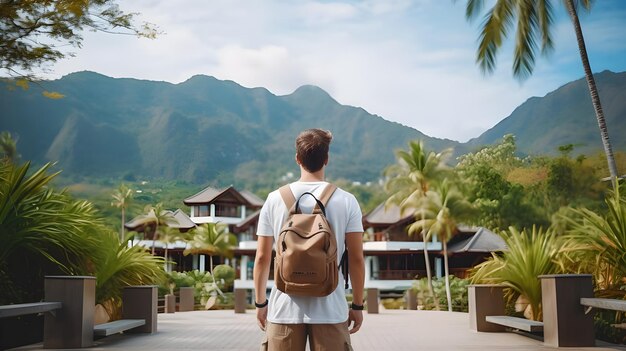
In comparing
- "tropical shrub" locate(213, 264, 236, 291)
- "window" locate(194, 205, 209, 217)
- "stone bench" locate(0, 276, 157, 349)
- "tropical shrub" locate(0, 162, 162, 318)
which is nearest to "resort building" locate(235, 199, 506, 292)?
"tropical shrub" locate(213, 264, 236, 291)

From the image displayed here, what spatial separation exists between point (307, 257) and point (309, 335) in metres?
0.30

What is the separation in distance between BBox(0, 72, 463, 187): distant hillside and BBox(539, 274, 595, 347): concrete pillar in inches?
3121

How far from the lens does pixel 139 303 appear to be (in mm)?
9812

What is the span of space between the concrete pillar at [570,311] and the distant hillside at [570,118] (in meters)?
65.1

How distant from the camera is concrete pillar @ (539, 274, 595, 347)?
24.7 ft

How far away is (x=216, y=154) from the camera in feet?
320

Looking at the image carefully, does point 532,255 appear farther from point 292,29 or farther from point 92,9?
point 292,29

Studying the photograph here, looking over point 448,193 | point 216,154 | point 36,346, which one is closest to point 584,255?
point 36,346

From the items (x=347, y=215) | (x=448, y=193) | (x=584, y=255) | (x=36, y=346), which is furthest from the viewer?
(x=448, y=193)

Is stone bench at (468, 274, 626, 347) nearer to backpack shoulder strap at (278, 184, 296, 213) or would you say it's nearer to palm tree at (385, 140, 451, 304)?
backpack shoulder strap at (278, 184, 296, 213)

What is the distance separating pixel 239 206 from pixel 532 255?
145 feet

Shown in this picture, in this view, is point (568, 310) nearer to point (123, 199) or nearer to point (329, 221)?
point (329, 221)

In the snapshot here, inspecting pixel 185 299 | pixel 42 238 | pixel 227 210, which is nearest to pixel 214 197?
pixel 227 210

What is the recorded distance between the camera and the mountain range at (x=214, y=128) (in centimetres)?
8300
